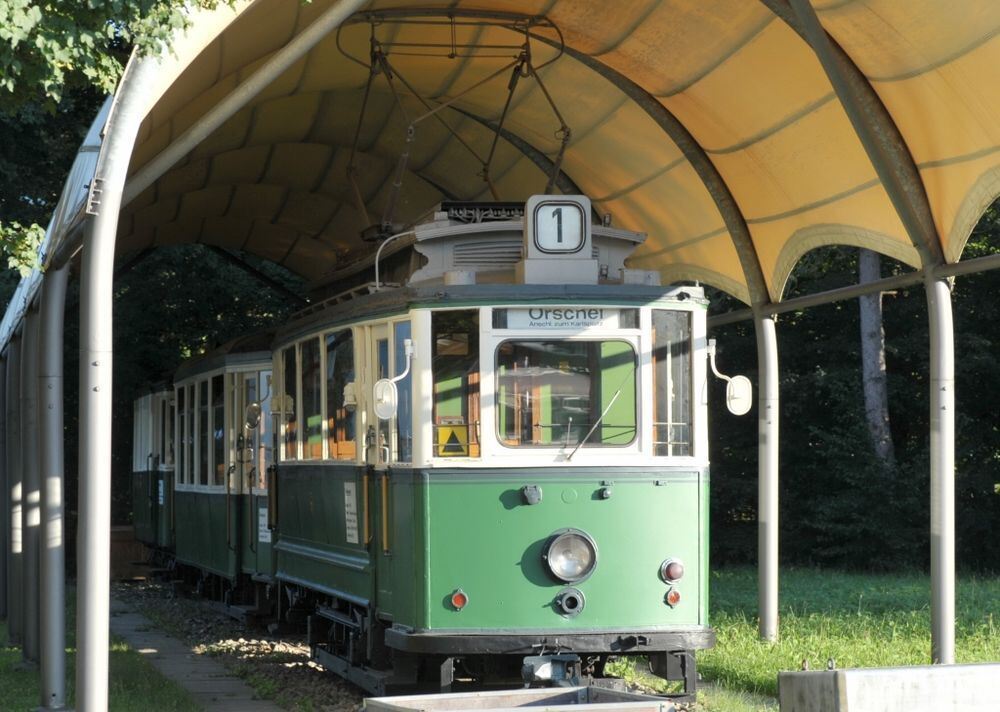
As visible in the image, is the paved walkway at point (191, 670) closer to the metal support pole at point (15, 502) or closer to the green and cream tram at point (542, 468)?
the metal support pole at point (15, 502)

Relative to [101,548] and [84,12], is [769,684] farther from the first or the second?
[84,12]

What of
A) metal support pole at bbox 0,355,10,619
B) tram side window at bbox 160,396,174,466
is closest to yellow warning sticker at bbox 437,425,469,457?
metal support pole at bbox 0,355,10,619

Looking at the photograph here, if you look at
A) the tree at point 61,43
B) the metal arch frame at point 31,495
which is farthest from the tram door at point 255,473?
the tree at point 61,43

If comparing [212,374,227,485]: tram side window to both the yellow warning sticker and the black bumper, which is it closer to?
the yellow warning sticker

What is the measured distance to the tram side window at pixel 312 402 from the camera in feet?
36.7

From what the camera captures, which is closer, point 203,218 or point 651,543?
point 651,543

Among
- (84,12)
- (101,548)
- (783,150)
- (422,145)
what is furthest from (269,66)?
(422,145)

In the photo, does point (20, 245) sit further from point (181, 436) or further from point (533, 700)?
point (181, 436)

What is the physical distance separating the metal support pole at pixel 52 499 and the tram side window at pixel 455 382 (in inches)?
91.3

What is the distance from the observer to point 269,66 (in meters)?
9.06

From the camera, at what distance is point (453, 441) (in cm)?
923

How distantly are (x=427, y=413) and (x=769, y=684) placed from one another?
343 centimetres

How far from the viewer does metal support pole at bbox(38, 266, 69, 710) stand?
924cm

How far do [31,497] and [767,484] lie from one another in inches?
238
